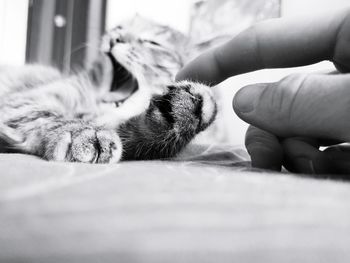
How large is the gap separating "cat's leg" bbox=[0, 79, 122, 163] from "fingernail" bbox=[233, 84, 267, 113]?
201 mm

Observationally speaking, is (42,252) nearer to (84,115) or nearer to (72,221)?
(72,221)

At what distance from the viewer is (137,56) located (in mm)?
1082

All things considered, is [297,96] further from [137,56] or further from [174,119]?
[137,56]

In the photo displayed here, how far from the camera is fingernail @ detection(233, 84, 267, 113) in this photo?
0.47 metres

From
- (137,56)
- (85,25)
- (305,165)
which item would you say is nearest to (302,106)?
(305,165)

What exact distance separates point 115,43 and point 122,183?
3.08ft

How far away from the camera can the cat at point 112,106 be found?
528 mm

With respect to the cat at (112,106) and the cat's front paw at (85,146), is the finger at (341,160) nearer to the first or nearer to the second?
the cat at (112,106)

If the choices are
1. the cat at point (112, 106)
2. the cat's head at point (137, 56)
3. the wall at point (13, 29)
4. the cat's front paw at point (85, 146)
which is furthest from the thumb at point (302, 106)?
the wall at point (13, 29)

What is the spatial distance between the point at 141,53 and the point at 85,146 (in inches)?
26.5

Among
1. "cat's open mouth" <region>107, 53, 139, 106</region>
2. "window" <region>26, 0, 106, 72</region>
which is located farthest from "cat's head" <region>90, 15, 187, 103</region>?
"window" <region>26, 0, 106, 72</region>

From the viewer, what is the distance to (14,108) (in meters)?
0.75

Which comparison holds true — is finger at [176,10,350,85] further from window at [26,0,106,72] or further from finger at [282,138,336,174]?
window at [26,0,106,72]

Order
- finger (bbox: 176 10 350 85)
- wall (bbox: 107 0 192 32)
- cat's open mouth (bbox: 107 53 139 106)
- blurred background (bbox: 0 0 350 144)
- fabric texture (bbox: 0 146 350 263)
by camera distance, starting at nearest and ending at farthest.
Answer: fabric texture (bbox: 0 146 350 263) → finger (bbox: 176 10 350 85) → cat's open mouth (bbox: 107 53 139 106) → blurred background (bbox: 0 0 350 144) → wall (bbox: 107 0 192 32)
